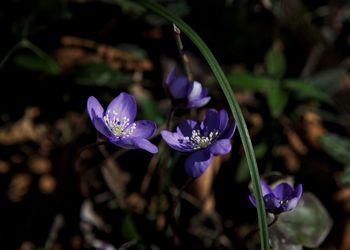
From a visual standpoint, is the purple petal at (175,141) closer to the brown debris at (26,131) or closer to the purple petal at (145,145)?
the purple petal at (145,145)

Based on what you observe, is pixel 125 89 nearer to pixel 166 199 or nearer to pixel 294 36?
pixel 166 199

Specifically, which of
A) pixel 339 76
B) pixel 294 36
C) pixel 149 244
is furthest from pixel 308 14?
pixel 149 244

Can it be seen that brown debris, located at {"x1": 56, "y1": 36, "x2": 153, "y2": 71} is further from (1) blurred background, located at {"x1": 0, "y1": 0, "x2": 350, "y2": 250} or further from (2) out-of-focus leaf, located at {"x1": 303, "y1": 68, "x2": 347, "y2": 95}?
(2) out-of-focus leaf, located at {"x1": 303, "y1": 68, "x2": 347, "y2": 95}

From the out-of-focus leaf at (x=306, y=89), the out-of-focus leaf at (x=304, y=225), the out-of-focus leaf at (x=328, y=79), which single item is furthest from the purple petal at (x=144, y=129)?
the out-of-focus leaf at (x=328, y=79)

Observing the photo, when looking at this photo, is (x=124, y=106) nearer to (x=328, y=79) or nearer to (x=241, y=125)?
(x=241, y=125)

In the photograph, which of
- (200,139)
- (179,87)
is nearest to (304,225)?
(200,139)

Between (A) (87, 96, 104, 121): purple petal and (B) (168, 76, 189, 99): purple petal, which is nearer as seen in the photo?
(A) (87, 96, 104, 121): purple petal

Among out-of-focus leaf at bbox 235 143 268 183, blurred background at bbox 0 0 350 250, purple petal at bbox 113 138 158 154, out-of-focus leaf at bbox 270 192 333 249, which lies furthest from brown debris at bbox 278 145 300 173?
purple petal at bbox 113 138 158 154
